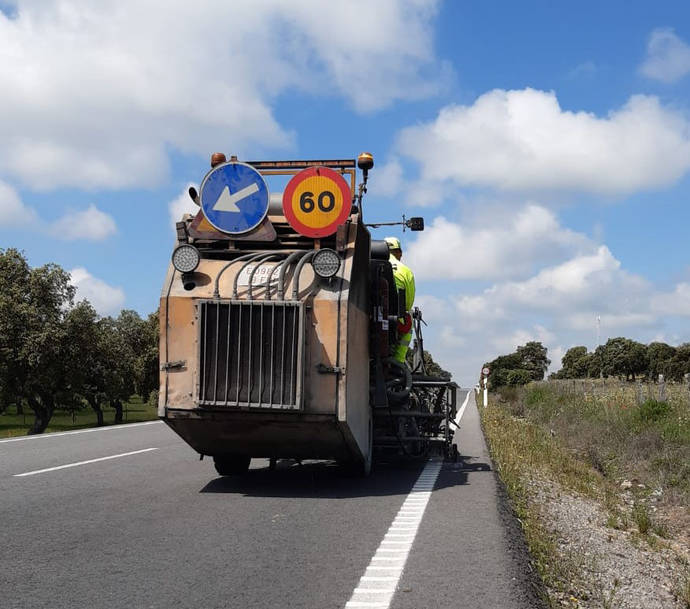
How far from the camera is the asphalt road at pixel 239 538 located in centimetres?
441

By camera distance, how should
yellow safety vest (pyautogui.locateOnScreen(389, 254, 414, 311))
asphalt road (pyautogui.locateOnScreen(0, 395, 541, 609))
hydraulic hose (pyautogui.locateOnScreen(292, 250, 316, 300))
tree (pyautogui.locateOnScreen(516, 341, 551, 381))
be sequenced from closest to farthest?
asphalt road (pyautogui.locateOnScreen(0, 395, 541, 609)) → hydraulic hose (pyautogui.locateOnScreen(292, 250, 316, 300)) → yellow safety vest (pyautogui.locateOnScreen(389, 254, 414, 311)) → tree (pyautogui.locateOnScreen(516, 341, 551, 381))

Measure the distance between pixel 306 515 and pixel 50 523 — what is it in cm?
201

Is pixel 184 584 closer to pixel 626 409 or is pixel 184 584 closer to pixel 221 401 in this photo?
pixel 221 401

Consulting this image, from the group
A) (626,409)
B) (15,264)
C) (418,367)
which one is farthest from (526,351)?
(418,367)

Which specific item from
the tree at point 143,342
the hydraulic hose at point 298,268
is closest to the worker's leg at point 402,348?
the hydraulic hose at point 298,268

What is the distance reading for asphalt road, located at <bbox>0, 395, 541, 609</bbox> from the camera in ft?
14.5

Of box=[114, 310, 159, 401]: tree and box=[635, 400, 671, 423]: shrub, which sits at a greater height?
box=[114, 310, 159, 401]: tree

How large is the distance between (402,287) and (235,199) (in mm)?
2614

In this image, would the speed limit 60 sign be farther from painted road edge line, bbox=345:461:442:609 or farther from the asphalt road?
painted road edge line, bbox=345:461:442:609

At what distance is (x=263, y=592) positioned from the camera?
4.46 metres

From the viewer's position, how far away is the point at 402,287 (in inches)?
398

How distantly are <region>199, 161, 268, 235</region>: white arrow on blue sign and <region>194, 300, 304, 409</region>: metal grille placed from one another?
1120mm

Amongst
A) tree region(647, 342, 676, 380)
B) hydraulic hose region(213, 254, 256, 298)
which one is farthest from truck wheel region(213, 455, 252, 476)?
tree region(647, 342, 676, 380)

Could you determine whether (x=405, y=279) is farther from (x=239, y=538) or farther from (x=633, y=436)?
(x=633, y=436)
